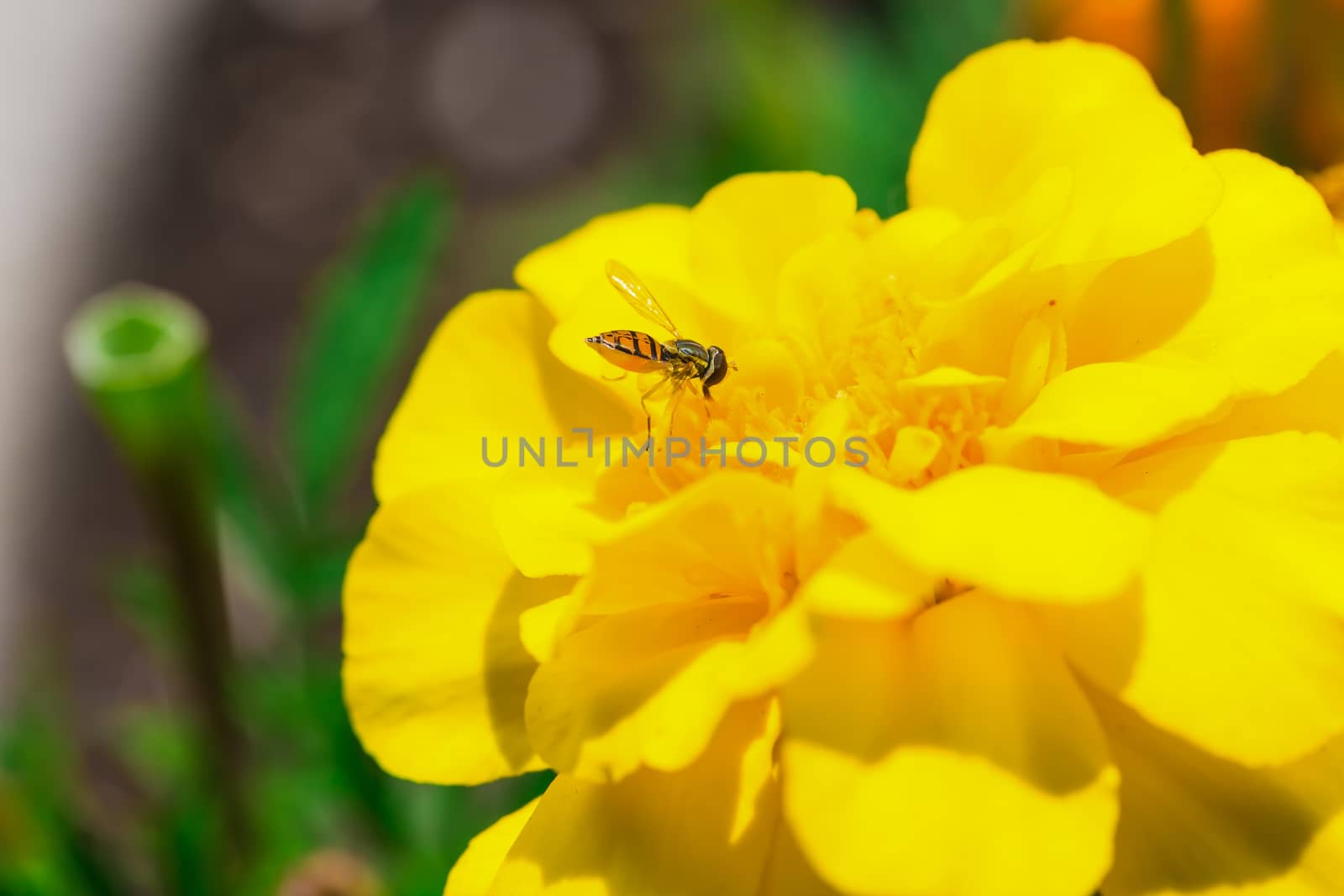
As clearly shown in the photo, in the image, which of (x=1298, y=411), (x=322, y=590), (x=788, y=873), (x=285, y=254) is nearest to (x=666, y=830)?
(x=788, y=873)

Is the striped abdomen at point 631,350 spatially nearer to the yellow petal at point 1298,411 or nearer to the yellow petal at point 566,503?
the yellow petal at point 566,503

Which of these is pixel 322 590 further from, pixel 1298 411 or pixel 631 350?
pixel 1298 411

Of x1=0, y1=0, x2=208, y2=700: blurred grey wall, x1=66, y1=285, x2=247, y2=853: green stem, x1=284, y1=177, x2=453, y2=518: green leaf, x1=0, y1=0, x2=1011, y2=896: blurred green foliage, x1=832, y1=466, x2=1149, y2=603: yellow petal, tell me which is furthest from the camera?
x1=0, y1=0, x2=208, y2=700: blurred grey wall

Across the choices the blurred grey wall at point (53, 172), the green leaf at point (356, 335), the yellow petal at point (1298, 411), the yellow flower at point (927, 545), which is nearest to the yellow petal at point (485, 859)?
the yellow flower at point (927, 545)

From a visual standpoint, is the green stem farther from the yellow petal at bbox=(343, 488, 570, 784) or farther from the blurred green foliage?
the yellow petal at bbox=(343, 488, 570, 784)

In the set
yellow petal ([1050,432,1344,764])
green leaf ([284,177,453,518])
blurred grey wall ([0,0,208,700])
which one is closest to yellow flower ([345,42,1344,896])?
yellow petal ([1050,432,1344,764])
